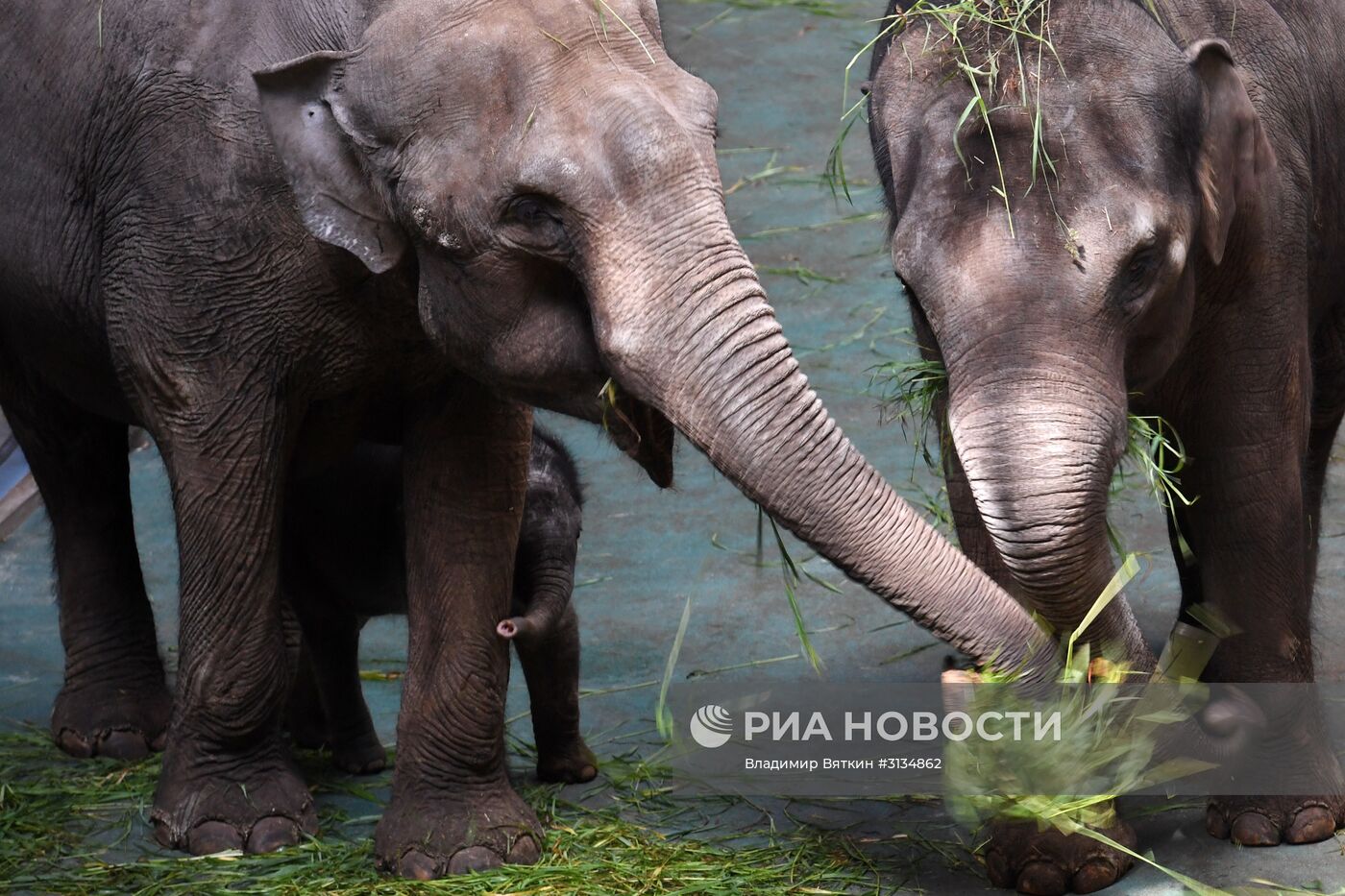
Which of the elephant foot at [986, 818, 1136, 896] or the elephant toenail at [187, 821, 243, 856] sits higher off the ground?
the elephant toenail at [187, 821, 243, 856]

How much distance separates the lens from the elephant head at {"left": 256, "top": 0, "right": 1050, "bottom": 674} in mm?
3480

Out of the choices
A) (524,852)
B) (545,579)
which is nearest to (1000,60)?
(545,579)

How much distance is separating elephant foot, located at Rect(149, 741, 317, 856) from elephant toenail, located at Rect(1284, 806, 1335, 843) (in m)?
2.05

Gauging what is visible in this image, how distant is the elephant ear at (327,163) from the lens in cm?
386

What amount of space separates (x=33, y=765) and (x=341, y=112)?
2099 mm

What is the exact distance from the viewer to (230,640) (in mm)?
4367

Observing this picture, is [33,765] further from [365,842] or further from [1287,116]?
[1287,116]

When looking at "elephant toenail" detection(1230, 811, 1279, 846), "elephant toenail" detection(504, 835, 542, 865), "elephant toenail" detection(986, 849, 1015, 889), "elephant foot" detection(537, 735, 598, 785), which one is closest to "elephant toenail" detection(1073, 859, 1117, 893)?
"elephant toenail" detection(986, 849, 1015, 889)

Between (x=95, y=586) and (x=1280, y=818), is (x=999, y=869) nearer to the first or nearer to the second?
(x=1280, y=818)

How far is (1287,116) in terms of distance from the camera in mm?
4340

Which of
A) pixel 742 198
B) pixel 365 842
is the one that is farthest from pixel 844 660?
pixel 742 198

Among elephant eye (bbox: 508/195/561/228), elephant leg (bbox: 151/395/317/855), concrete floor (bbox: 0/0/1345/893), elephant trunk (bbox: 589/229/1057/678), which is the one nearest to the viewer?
elephant trunk (bbox: 589/229/1057/678)

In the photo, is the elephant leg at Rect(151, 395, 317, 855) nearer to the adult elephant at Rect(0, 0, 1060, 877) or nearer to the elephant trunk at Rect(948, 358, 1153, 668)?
the adult elephant at Rect(0, 0, 1060, 877)

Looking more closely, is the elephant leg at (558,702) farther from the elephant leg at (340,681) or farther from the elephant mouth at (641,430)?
the elephant mouth at (641,430)
